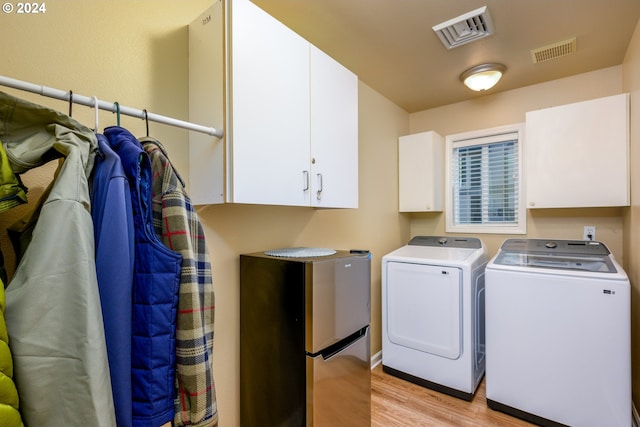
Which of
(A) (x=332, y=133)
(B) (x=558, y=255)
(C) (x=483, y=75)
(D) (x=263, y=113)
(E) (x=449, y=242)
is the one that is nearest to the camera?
(D) (x=263, y=113)

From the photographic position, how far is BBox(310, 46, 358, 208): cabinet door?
162 cm

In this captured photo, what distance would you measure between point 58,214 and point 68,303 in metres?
0.20

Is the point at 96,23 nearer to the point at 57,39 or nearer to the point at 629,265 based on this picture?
the point at 57,39

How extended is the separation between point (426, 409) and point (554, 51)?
275 centimetres

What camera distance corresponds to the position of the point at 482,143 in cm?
301

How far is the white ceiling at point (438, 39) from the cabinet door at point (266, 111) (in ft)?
1.45

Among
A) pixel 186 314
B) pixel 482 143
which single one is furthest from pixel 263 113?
pixel 482 143

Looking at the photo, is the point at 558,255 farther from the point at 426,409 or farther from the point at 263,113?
the point at 263,113

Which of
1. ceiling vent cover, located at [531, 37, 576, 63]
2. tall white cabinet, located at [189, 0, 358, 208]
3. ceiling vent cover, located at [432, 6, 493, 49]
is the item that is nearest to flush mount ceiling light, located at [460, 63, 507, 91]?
ceiling vent cover, located at [531, 37, 576, 63]

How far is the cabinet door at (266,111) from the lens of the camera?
1.22 m

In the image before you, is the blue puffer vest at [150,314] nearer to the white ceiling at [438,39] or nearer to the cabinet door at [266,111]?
A: the cabinet door at [266,111]

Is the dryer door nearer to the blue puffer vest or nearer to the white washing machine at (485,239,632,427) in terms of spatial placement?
the white washing machine at (485,239,632,427)

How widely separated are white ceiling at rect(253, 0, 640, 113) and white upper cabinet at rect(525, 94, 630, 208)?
1.30 feet

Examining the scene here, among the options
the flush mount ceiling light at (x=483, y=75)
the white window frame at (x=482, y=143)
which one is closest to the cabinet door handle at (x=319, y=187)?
the flush mount ceiling light at (x=483, y=75)
